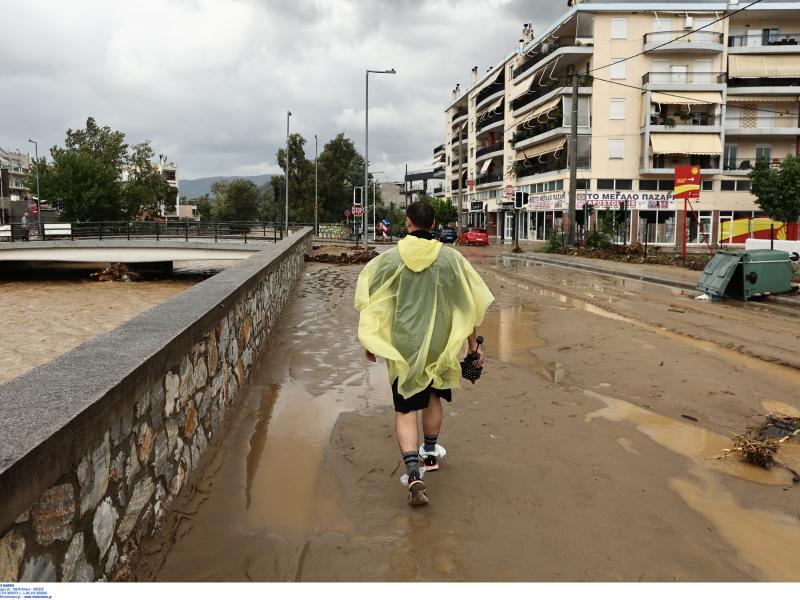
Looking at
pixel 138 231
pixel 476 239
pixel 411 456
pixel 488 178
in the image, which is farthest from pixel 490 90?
pixel 411 456

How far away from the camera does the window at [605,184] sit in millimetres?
45469

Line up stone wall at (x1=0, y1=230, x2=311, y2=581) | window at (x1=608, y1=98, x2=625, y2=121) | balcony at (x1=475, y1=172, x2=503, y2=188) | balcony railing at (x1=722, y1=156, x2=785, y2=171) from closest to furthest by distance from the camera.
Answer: stone wall at (x1=0, y1=230, x2=311, y2=581) → window at (x1=608, y1=98, x2=625, y2=121) → balcony railing at (x1=722, y1=156, x2=785, y2=171) → balcony at (x1=475, y1=172, x2=503, y2=188)

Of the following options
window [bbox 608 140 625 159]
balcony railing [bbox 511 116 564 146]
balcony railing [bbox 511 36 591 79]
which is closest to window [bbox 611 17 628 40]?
balcony railing [bbox 511 36 591 79]

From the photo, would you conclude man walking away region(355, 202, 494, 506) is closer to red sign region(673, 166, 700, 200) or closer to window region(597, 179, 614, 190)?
red sign region(673, 166, 700, 200)

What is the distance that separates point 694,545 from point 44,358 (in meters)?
12.5

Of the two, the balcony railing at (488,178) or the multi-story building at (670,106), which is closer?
the multi-story building at (670,106)

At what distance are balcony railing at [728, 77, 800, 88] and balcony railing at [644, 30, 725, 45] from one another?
302 centimetres

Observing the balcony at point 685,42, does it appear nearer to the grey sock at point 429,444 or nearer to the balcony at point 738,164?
the balcony at point 738,164

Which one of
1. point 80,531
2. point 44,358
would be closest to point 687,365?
point 80,531

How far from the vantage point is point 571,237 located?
32469 mm

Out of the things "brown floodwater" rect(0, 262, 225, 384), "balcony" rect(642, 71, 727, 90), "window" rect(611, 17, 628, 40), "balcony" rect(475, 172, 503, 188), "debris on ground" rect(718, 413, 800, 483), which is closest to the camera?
"debris on ground" rect(718, 413, 800, 483)

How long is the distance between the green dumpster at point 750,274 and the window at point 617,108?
111 feet

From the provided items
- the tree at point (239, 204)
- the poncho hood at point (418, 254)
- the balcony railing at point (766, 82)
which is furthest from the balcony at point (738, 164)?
the tree at point (239, 204)

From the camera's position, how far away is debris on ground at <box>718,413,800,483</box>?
423cm
